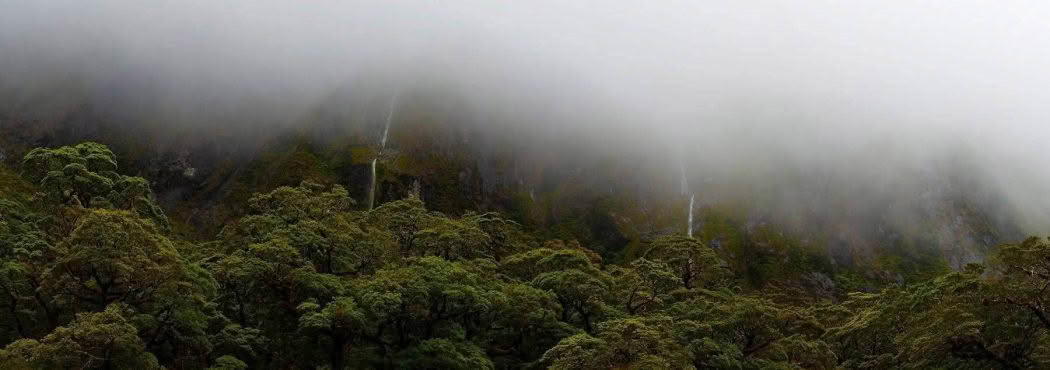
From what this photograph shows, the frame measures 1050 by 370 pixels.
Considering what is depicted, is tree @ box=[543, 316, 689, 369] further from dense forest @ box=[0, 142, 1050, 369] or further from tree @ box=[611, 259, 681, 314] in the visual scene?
tree @ box=[611, 259, 681, 314]

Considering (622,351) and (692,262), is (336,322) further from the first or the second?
(692,262)

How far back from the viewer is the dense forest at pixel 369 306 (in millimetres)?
37312

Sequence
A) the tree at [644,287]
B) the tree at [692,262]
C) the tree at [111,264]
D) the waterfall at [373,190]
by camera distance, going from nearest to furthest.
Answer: the tree at [111,264] < the tree at [644,287] < the tree at [692,262] < the waterfall at [373,190]

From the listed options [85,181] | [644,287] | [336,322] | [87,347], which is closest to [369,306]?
[336,322]

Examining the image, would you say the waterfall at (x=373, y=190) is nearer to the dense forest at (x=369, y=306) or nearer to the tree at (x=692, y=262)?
the tree at (x=692, y=262)

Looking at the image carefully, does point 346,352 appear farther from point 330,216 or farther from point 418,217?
point 418,217

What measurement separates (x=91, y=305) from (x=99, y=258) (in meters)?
5.35

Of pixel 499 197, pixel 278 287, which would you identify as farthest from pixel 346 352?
pixel 499 197

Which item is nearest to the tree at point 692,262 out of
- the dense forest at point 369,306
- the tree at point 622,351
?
the dense forest at point 369,306

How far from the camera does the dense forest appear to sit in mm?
37312

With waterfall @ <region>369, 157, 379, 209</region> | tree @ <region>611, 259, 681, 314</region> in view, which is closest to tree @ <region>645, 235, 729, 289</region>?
tree @ <region>611, 259, 681, 314</region>

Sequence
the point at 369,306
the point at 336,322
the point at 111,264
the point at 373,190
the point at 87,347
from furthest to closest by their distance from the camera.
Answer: the point at 373,190 < the point at 369,306 < the point at 336,322 < the point at 111,264 < the point at 87,347

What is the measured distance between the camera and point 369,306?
144ft

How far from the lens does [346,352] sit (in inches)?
1912
